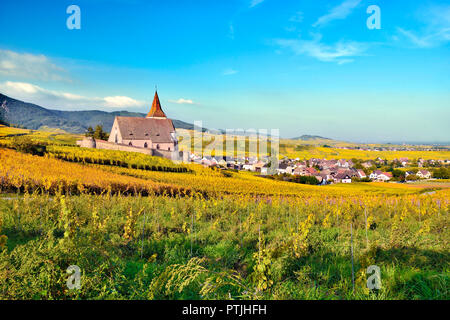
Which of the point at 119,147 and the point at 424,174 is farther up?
the point at 119,147

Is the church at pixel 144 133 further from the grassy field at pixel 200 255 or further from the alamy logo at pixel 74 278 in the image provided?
the alamy logo at pixel 74 278

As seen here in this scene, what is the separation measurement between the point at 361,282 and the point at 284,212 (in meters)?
7.36

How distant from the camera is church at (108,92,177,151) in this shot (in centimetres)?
4388

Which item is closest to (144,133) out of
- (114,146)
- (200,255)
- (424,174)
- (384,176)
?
(114,146)

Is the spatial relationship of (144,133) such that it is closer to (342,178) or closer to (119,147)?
(119,147)

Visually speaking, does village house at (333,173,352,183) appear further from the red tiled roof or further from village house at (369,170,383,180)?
the red tiled roof

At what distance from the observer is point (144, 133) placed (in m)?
45.3

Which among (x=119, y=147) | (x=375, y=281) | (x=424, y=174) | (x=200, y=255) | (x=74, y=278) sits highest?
(x=119, y=147)

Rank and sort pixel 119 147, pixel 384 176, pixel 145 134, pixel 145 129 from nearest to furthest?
pixel 119 147, pixel 384 176, pixel 145 134, pixel 145 129

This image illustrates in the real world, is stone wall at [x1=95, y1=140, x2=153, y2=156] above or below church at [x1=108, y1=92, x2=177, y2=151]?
below

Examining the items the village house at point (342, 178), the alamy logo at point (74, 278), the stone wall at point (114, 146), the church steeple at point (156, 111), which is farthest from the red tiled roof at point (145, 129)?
the alamy logo at point (74, 278)

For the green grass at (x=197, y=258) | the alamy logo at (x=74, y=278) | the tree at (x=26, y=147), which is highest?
the tree at (x=26, y=147)

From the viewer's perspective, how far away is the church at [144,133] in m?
43.9

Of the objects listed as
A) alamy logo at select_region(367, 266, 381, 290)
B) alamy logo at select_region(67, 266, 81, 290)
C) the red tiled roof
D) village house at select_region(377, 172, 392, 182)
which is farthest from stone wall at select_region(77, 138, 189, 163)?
alamy logo at select_region(367, 266, 381, 290)
